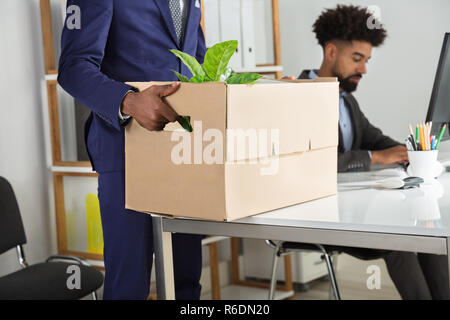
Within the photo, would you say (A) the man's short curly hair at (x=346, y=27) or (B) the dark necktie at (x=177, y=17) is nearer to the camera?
(B) the dark necktie at (x=177, y=17)

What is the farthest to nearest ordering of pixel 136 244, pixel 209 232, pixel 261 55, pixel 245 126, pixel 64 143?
pixel 261 55
pixel 64 143
pixel 136 244
pixel 209 232
pixel 245 126

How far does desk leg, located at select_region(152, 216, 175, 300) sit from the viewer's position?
136cm

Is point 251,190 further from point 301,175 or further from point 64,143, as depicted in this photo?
point 64,143

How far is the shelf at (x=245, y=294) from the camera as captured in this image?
2.90 m

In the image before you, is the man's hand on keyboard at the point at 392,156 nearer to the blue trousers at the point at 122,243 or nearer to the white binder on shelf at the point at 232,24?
the blue trousers at the point at 122,243

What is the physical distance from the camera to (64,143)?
102 inches

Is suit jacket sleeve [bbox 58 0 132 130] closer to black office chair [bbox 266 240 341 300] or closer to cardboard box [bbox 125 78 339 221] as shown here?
cardboard box [bbox 125 78 339 221]

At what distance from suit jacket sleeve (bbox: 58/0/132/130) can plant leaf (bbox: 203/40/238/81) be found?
0.34 m

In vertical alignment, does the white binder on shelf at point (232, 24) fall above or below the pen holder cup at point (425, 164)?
above

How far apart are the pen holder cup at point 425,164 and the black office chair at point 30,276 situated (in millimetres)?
1130

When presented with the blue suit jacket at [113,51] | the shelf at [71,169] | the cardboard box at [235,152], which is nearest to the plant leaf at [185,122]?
the cardboard box at [235,152]

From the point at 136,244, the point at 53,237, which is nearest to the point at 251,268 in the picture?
the point at 53,237

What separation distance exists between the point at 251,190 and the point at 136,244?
18.0 inches

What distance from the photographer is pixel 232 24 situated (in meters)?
2.75
